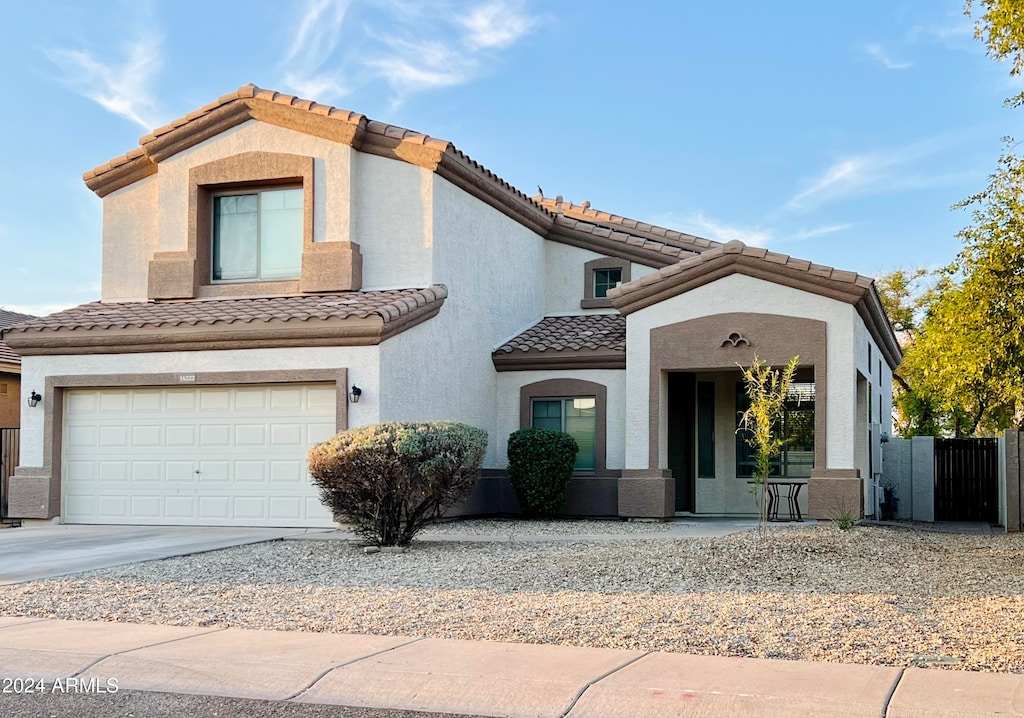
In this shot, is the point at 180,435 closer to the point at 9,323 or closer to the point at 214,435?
the point at 214,435

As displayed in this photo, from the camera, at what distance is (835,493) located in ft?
59.8

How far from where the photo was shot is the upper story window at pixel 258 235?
64.4 feet

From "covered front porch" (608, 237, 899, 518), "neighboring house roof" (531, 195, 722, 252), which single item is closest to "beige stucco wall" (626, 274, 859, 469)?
"covered front porch" (608, 237, 899, 518)

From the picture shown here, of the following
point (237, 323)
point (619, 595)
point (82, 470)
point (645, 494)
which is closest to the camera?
point (619, 595)

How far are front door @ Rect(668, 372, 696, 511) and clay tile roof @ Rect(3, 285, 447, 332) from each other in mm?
5400

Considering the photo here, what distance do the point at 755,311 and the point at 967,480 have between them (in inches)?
293

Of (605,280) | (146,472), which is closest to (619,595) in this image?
(146,472)

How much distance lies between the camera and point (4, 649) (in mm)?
8359

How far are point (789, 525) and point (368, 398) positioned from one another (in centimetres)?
704

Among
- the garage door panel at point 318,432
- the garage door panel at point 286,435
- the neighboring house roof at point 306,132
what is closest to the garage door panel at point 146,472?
the garage door panel at point 286,435

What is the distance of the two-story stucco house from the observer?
58.2 feet

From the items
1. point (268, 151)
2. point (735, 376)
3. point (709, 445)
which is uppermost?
point (268, 151)

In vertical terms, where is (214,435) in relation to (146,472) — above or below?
above

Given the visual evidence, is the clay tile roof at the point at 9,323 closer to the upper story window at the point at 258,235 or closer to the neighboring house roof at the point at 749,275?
the upper story window at the point at 258,235
